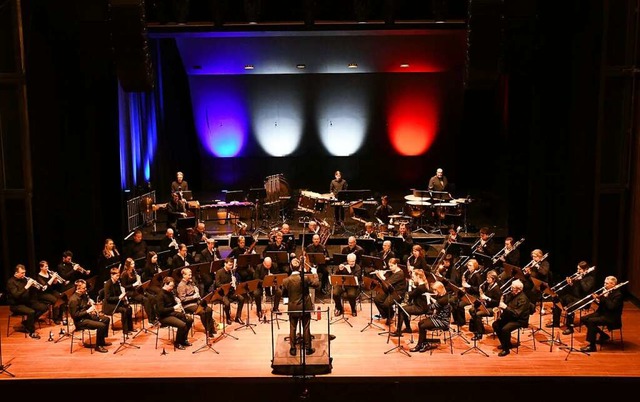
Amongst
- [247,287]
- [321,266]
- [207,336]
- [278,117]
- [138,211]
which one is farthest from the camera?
[278,117]

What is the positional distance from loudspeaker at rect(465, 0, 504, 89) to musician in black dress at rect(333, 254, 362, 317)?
15.0ft

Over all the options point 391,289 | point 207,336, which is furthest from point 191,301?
point 391,289

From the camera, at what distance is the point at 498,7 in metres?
13.9

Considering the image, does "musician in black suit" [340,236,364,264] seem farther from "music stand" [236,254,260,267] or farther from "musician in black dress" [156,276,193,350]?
"musician in black dress" [156,276,193,350]

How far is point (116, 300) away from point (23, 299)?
1.76 metres

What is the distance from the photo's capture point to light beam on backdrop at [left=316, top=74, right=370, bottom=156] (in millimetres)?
21328

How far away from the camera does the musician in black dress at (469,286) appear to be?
1201cm

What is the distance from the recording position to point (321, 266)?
1396cm

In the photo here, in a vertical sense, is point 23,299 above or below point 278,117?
below

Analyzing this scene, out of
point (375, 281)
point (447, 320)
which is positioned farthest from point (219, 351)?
point (447, 320)

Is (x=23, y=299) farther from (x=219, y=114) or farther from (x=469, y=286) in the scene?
(x=219, y=114)

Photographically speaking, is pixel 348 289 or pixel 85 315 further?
pixel 348 289

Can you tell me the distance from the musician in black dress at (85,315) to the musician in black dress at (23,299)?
1341 mm

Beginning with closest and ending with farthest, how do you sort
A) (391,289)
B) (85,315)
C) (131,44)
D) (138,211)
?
(85,315) → (391,289) → (131,44) → (138,211)
